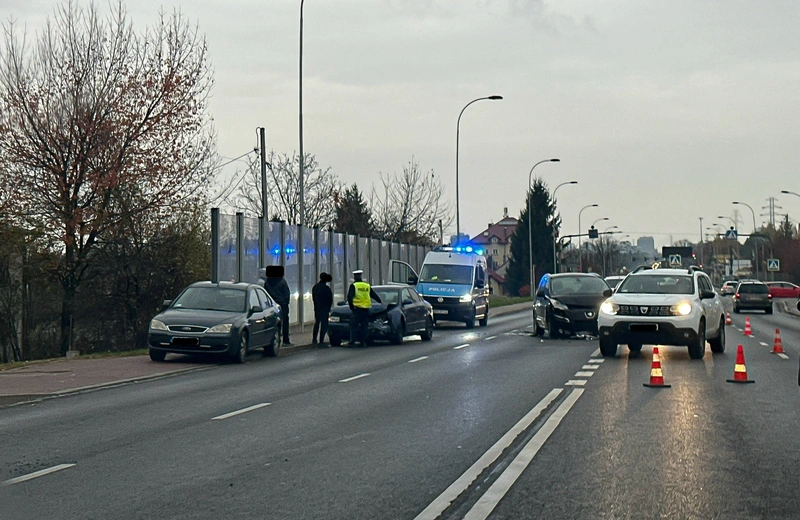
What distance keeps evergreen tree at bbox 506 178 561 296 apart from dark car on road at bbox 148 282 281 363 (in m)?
103

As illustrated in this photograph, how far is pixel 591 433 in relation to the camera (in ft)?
33.1

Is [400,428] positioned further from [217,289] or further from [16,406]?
[217,289]

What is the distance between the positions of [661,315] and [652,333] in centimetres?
39

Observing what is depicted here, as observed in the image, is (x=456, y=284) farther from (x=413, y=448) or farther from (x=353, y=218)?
(x=353, y=218)

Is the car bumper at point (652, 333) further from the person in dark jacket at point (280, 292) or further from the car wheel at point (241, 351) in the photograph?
the person in dark jacket at point (280, 292)

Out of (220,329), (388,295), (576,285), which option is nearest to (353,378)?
(220,329)

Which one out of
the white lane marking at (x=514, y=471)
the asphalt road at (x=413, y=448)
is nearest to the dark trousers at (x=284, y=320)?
the asphalt road at (x=413, y=448)

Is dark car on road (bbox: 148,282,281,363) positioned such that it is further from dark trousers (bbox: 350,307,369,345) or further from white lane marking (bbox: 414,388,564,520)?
white lane marking (bbox: 414,388,564,520)

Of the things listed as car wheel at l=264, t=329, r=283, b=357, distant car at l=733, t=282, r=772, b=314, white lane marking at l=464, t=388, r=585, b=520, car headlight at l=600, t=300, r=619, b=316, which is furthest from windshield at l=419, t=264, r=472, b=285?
white lane marking at l=464, t=388, r=585, b=520

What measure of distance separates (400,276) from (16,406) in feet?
106

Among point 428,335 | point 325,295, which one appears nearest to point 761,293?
point 428,335

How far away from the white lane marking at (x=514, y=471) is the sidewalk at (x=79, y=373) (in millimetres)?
7050

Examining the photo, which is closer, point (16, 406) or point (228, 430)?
point (228, 430)

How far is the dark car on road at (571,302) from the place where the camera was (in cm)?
2633
